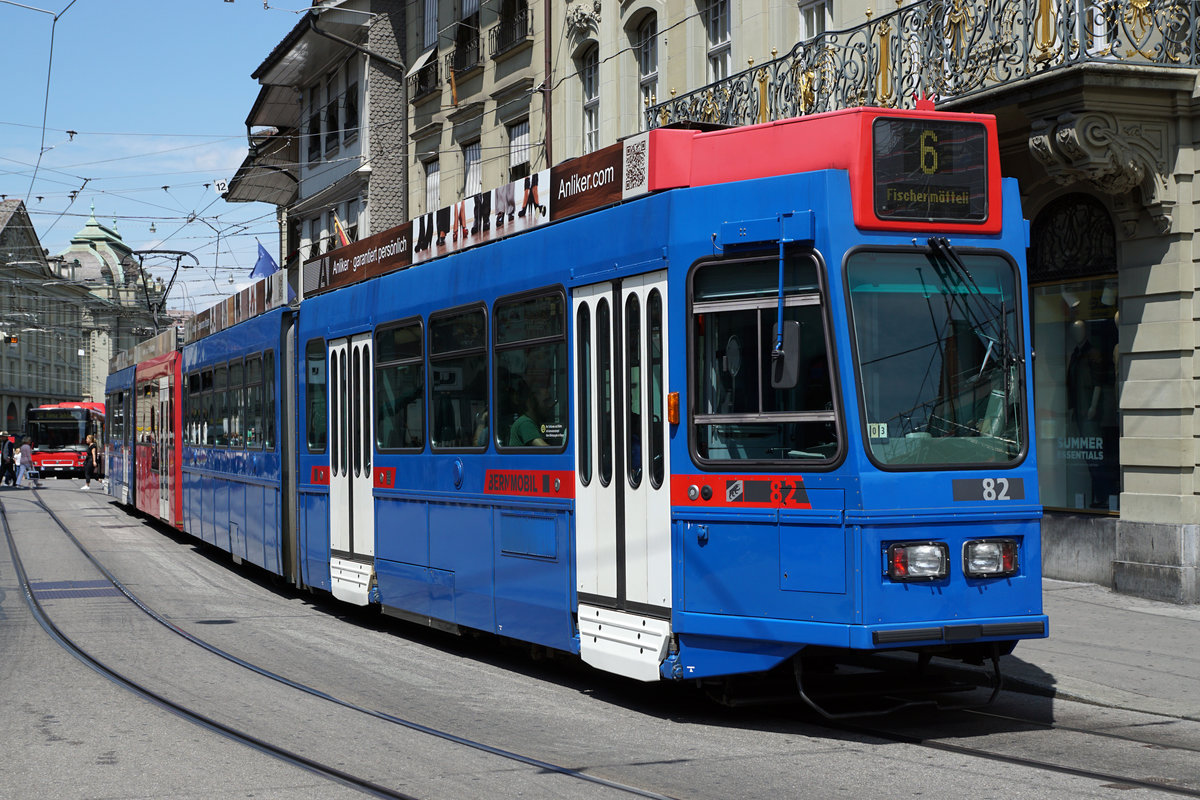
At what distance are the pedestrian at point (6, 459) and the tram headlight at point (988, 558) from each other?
45941 millimetres

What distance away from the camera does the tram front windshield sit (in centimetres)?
723

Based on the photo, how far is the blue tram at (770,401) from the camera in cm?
720

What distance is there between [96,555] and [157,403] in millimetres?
4645

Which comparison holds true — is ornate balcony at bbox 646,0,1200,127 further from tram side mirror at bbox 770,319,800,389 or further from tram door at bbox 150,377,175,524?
tram door at bbox 150,377,175,524

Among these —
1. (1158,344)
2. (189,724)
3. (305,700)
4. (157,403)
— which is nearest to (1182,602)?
(1158,344)

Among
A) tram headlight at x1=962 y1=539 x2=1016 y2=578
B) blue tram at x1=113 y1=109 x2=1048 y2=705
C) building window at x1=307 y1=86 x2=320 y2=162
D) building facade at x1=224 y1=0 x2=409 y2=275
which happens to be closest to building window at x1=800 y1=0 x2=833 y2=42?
blue tram at x1=113 y1=109 x2=1048 y2=705

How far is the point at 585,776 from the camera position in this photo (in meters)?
6.56

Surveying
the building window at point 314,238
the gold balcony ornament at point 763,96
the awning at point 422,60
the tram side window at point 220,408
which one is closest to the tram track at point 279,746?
the tram side window at point 220,408

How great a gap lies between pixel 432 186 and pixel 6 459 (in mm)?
26075

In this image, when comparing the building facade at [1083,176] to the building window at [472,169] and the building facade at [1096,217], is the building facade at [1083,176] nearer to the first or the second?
the building facade at [1096,217]

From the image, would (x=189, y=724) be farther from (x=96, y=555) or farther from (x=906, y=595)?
(x=96, y=555)

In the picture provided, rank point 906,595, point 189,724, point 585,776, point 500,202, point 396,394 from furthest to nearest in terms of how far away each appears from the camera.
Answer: point 396,394 < point 500,202 < point 189,724 < point 906,595 < point 585,776

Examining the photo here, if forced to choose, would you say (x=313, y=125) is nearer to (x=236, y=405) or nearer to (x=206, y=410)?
(x=206, y=410)

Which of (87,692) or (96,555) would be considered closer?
(87,692)
